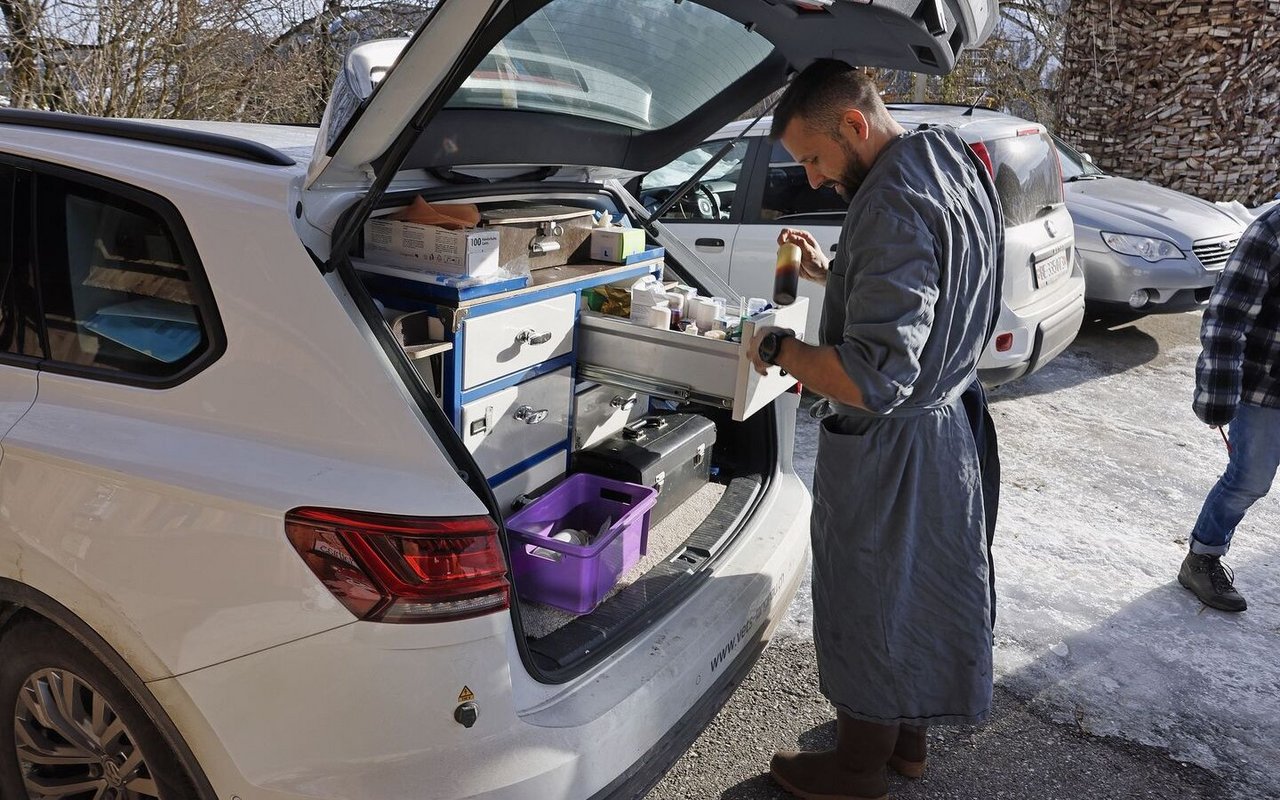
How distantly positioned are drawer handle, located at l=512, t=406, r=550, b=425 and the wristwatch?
0.79 m

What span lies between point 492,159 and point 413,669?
1602mm

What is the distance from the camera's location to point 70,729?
222cm

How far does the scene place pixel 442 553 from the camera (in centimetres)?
190

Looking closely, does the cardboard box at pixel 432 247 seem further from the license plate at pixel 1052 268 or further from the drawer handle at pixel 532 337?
the license plate at pixel 1052 268

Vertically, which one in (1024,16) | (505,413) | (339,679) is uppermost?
(1024,16)

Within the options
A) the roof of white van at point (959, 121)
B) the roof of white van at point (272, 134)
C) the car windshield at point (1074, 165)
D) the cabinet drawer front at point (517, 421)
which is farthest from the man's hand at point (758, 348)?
the car windshield at point (1074, 165)

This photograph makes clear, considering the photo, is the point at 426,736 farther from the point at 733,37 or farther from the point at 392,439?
the point at 733,37

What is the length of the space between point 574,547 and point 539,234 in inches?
41.9

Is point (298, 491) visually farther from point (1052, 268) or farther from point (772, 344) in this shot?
point (1052, 268)

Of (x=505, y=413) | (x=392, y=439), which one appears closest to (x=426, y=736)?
(x=392, y=439)

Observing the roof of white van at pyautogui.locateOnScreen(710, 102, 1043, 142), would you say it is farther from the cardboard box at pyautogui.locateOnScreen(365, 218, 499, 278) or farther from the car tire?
the car tire

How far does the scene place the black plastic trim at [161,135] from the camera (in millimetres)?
2197

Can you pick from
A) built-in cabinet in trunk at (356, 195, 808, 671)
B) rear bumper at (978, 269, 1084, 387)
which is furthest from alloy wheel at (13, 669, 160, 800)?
rear bumper at (978, 269, 1084, 387)

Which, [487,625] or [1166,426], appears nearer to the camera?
[487,625]
